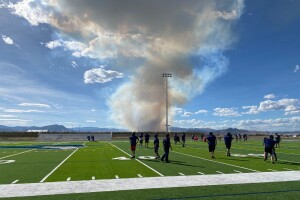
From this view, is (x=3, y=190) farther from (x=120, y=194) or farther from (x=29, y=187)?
(x=120, y=194)

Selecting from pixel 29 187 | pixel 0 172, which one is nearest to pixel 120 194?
pixel 29 187

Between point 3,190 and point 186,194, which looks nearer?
point 186,194

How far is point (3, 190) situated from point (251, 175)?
10561 millimetres

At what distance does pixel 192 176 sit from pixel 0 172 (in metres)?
9.84

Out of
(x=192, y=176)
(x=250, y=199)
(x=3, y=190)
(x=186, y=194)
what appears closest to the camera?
(x=250, y=199)

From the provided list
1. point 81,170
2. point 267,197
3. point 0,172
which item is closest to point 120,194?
point 267,197

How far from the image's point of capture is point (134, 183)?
42.5 ft

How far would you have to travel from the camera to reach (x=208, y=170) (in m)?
16.7

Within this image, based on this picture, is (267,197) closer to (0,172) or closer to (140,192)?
(140,192)

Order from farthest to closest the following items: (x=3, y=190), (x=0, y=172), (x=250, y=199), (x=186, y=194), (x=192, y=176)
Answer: (x=0, y=172) < (x=192, y=176) < (x=3, y=190) < (x=186, y=194) < (x=250, y=199)

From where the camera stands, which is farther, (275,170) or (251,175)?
(275,170)

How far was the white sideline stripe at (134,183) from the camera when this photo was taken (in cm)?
1163

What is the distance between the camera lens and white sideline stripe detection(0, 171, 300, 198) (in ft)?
38.2

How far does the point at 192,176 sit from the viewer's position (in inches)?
578
